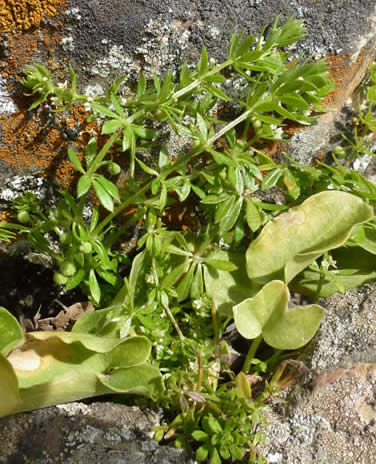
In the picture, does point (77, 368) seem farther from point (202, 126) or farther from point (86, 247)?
point (202, 126)

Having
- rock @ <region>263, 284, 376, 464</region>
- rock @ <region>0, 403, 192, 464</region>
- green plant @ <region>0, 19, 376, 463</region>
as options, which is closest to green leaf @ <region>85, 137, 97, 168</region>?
green plant @ <region>0, 19, 376, 463</region>

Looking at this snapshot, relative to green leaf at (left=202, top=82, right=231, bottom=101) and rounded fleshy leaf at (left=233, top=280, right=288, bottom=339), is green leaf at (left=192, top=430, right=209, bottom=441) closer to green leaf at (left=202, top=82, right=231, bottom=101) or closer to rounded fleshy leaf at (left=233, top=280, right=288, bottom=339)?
rounded fleshy leaf at (left=233, top=280, right=288, bottom=339)

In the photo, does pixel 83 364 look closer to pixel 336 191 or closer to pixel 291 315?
pixel 291 315

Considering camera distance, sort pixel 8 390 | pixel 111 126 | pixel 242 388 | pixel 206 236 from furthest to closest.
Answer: pixel 206 236 → pixel 242 388 → pixel 111 126 → pixel 8 390

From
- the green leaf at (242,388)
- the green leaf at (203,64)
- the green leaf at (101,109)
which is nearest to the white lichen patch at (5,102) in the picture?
the green leaf at (101,109)

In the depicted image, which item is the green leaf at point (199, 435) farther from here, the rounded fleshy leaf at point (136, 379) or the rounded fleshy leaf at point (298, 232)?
the rounded fleshy leaf at point (298, 232)

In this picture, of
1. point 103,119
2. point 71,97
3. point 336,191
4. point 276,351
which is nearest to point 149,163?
point 103,119

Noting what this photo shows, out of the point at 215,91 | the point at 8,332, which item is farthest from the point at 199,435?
the point at 215,91

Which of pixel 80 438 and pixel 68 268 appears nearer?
pixel 80 438
